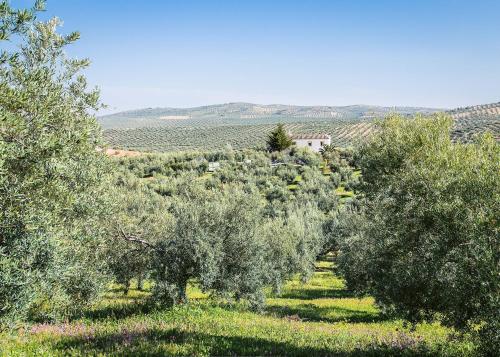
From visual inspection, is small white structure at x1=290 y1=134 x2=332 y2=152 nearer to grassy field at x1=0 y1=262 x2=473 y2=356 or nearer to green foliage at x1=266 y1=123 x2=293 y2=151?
green foliage at x1=266 y1=123 x2=293 y2=151

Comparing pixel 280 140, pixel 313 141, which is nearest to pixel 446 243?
pixel 280 140

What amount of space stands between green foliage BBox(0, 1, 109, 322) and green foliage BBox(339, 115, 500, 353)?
34.1 feet

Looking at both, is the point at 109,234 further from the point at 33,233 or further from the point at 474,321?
the point at 474,321

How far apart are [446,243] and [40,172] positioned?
11692 millimetres

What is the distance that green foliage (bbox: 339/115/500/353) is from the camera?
10.1 m

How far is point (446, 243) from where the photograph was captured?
12.0m

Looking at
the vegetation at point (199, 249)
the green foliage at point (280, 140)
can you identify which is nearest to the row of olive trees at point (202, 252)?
the vegetation at point (199, 249)

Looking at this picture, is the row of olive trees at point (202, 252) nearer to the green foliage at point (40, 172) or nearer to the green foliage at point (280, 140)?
the green foliage at point (40, 172)

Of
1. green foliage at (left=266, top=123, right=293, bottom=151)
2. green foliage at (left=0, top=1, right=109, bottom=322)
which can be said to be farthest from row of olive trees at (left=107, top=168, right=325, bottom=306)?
green foliage at (left=266, top=123, right=293, bottom=151)

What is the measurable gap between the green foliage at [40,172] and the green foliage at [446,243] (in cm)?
1039

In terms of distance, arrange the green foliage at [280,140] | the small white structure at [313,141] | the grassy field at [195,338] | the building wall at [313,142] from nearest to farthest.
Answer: the grassy field at [195,338] < the green foliage at [280,140] < the building wall at [313,142] < the small white structure at [313,141]

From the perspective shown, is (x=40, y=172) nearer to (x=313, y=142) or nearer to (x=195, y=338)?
(x=195, y=338)

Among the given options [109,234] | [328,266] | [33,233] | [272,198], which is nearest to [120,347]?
[33,233]

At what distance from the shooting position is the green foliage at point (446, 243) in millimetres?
10133
